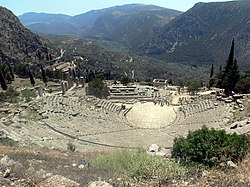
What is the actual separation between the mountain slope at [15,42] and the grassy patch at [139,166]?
11282 cm

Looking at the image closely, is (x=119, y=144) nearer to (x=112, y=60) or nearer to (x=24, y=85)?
(x=24, y=85)

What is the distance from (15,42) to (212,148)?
425ft

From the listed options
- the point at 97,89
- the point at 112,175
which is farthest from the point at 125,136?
the point at 97,89

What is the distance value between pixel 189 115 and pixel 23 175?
31.0m

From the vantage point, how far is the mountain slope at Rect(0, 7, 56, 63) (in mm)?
119050

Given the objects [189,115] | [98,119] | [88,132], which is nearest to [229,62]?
[189,115]

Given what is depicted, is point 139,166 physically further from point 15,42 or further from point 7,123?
point 15,42

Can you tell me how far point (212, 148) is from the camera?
34.6ft

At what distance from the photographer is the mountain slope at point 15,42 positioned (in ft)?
391

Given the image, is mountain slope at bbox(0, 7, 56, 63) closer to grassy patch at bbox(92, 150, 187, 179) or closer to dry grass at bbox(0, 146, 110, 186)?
dry grass at bbox(0, 146, 110, 186)

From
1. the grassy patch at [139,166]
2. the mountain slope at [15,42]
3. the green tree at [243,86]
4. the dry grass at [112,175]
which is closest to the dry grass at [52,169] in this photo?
the dry grass at [112,175]

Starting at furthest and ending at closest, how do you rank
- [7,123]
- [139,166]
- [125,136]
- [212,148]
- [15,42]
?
[15,42]
[125,136]
[7,123]
[212,148]
[139,166]

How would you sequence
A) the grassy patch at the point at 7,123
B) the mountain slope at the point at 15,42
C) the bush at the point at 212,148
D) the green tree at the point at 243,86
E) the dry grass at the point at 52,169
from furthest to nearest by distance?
the mountain slope at the point at 15,42 < the green tree at the point at 243,86 < the grassy patch at the point at 7,123 < the bush at the point at 212,148 < the dry grass at the point at 52,169

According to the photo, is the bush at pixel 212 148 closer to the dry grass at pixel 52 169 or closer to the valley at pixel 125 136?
the valley at pixel 125 136
